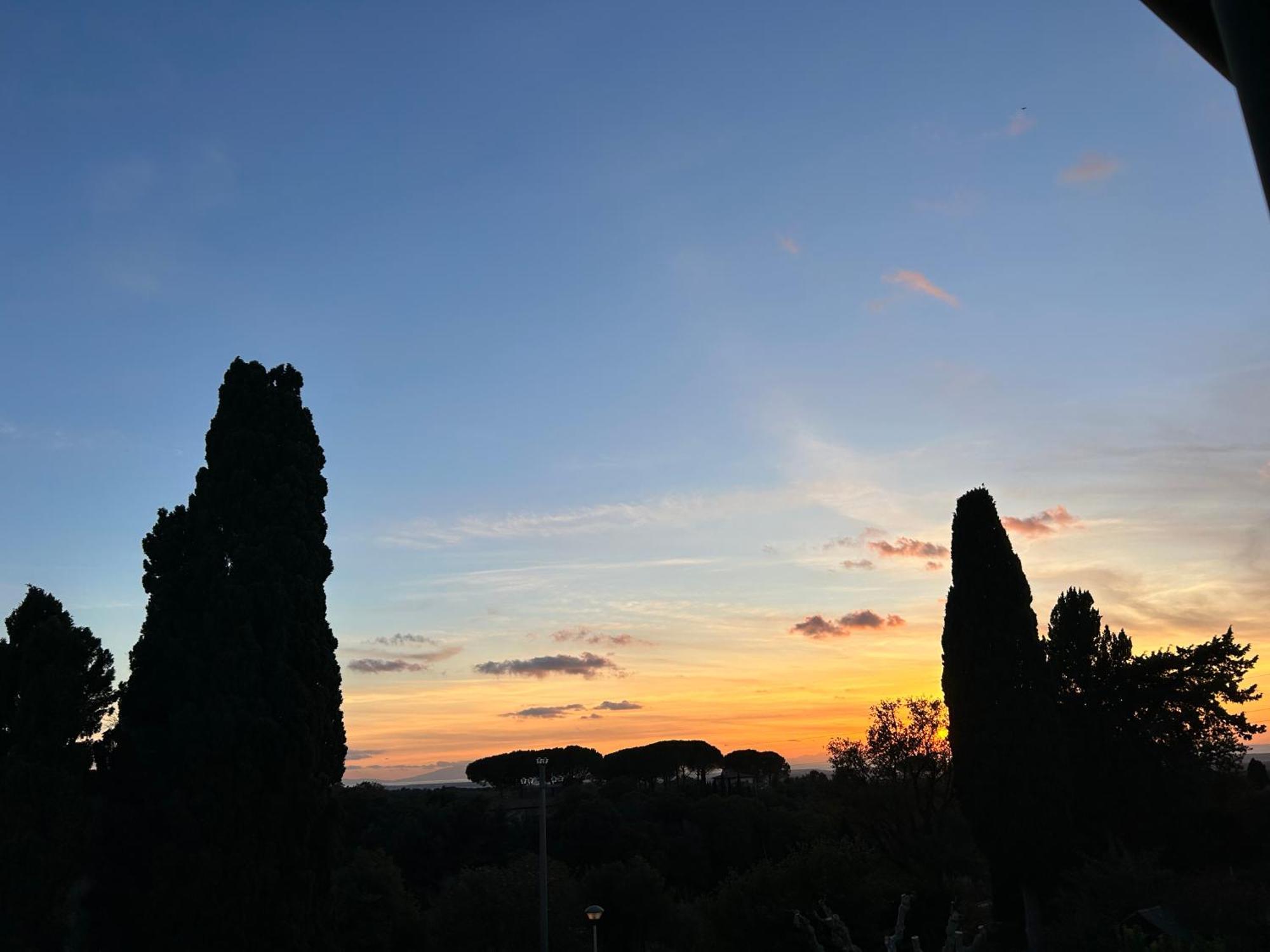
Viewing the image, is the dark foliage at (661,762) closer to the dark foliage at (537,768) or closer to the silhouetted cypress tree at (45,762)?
the dark foliage at (537,768)

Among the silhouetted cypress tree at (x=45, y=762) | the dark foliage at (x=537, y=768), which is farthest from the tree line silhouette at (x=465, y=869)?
the dark foliage at (x=537, y=768)

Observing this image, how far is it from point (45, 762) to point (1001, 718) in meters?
30.6

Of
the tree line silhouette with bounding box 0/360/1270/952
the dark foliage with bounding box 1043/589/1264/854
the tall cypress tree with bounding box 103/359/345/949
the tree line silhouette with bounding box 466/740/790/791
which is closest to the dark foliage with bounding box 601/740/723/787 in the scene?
the tree line silhouette with bounding box 466/740/790/791

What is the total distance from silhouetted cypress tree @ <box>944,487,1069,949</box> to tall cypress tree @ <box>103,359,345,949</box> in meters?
22.6

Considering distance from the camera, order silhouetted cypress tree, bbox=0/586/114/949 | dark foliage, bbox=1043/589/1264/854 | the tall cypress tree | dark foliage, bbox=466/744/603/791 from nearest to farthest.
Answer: silhouetted cypress tree, bbox=0/586/114/949, the tall cypress tree, dark foliage, bbox=1043/589/1264/854, dark foliage, bbox=466/744/603/791

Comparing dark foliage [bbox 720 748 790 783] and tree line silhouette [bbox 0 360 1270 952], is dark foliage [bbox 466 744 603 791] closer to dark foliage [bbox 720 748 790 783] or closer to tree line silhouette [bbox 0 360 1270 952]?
dark foliage [bbox 720 748 790 783]

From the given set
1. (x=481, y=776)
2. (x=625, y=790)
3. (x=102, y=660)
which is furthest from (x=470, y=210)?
(x=481, y=776)

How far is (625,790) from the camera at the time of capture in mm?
88688

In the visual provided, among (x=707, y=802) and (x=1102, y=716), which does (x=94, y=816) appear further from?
(x=707, y=802)

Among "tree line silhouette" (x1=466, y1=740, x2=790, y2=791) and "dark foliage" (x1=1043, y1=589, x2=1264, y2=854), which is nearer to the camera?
"dark foliage" (x1=1043, y1=589, x2=1264, y2=854)

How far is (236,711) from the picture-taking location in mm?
26781

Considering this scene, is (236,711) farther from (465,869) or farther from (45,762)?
(465,869)

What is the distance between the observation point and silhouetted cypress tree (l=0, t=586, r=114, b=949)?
2412 cm

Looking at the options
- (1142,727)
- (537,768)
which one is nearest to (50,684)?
(1142,727)
